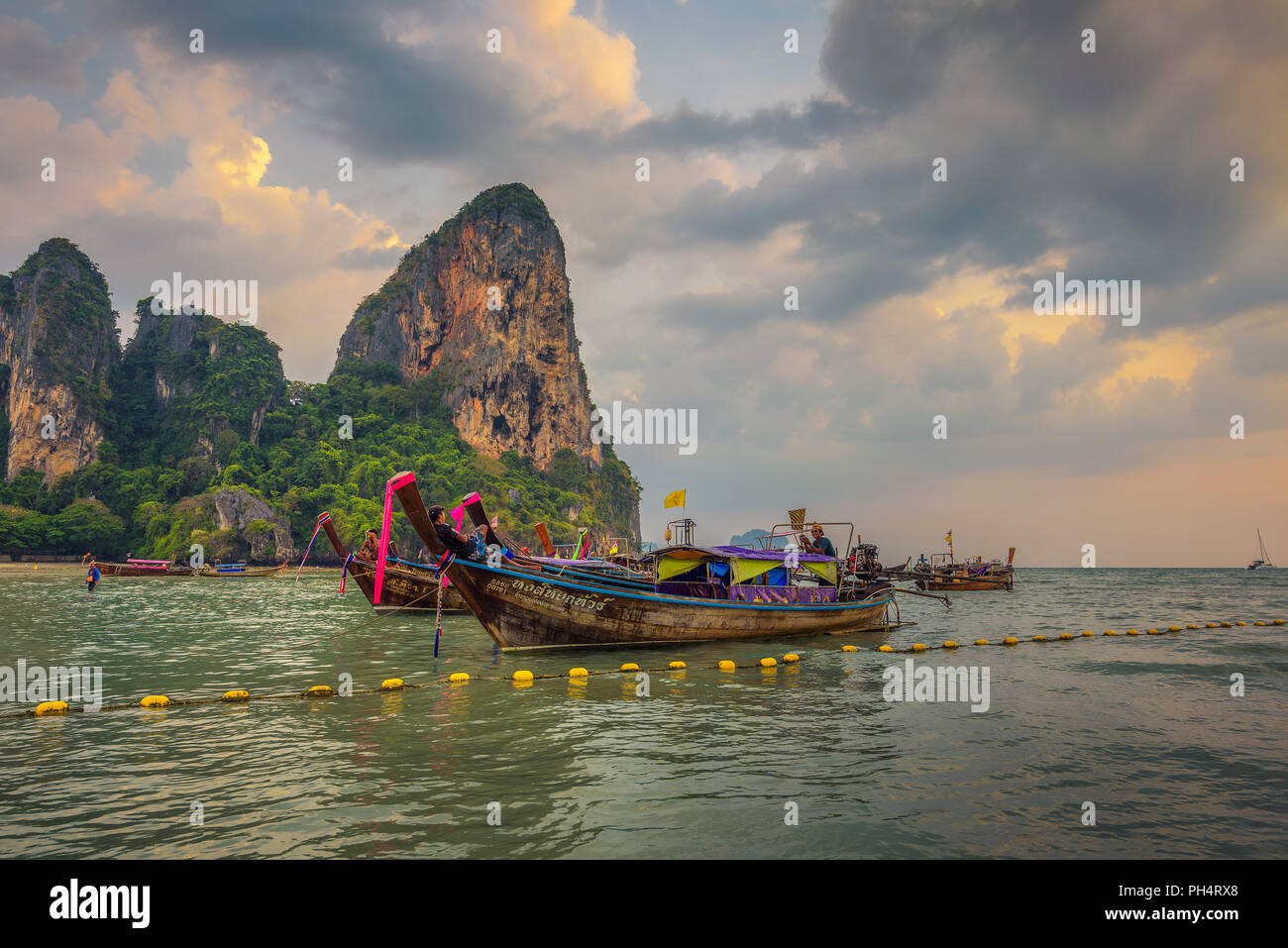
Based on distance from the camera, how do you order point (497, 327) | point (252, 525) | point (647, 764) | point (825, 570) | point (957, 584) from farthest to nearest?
1. point (497, 327)
2. point (252, 525)
3. point (957, 584)
4. point (825, 570)
5. point (647, 764)

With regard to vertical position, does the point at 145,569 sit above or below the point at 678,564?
below

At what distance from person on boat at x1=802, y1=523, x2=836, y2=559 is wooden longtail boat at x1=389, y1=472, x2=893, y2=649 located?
59cm

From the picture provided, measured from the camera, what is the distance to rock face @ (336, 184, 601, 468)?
403 ft

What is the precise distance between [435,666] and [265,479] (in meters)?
92.0

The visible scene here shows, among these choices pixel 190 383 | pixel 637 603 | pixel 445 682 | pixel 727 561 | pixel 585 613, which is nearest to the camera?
pixel 445 682

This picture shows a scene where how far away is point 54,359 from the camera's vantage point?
305ft

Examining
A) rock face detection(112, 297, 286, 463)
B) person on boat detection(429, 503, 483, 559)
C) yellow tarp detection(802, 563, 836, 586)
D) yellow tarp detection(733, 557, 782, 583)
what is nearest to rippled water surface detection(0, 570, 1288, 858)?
person on boat detection(429, 503, 483, 559)

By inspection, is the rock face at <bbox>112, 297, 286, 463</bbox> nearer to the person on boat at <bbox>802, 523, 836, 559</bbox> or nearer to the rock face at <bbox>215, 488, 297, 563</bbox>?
the rock face at <bbox>215, 488, 297, 563</bbox>

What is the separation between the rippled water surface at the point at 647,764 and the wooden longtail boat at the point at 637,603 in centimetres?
115

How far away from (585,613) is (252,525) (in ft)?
261

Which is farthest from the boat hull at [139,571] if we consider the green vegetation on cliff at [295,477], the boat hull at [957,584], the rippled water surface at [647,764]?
the boat hull at [957,584]

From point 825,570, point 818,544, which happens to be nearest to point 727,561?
point 825,570

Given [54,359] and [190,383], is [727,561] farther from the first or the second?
[190,383]
